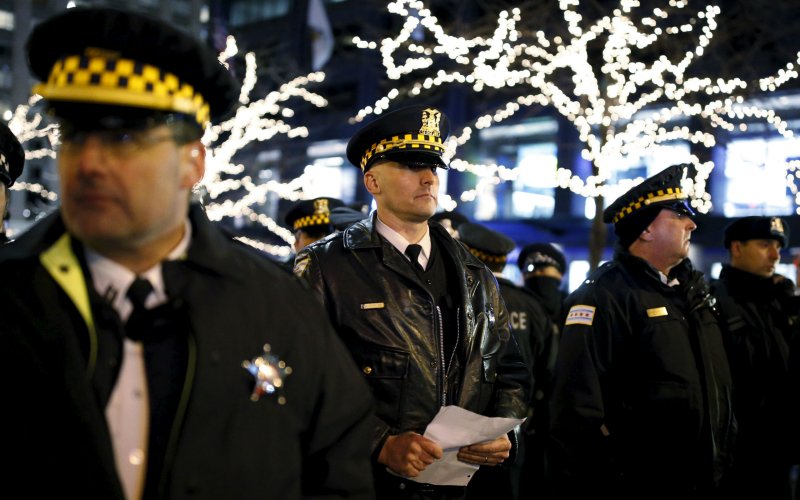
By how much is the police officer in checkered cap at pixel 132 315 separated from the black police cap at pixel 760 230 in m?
5.72

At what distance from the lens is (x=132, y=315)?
6.31ft

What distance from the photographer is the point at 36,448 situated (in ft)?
5.90

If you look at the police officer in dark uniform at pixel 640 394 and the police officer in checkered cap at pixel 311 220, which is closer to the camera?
the police officer in dark uniform at pixel 640 394

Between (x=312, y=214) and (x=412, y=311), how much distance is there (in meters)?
3.85

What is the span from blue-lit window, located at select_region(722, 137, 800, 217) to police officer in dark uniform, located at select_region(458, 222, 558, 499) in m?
14.9

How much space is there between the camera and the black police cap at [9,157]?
4.13m

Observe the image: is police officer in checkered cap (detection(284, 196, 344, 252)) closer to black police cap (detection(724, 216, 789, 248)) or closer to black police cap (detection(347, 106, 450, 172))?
black police cap (detection(347, 106, 450, 172))

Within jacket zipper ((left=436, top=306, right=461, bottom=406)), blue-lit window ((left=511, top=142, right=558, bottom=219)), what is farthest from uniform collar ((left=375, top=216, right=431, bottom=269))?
blue-lit window ((left=511, top=142, right=558, bottom=219))

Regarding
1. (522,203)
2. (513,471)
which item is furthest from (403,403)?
(522,203)

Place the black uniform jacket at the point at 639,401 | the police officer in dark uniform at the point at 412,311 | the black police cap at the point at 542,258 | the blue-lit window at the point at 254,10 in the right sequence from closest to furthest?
the police officer in dark uniform at the point at 412,311, the black uniform jacket at the point at 639,401, the black police cap at the point at 542,258, the blue-lit window at the point at 254,10

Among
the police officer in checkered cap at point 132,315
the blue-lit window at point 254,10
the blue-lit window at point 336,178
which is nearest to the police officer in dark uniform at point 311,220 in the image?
the police officer in checkered cap at point 132,315

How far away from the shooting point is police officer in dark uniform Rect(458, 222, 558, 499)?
265 inches

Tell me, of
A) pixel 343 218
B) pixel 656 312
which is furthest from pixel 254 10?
pixel 656 312

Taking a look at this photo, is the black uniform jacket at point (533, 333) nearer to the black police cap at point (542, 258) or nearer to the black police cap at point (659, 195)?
the black police cap at point (542, 258)
